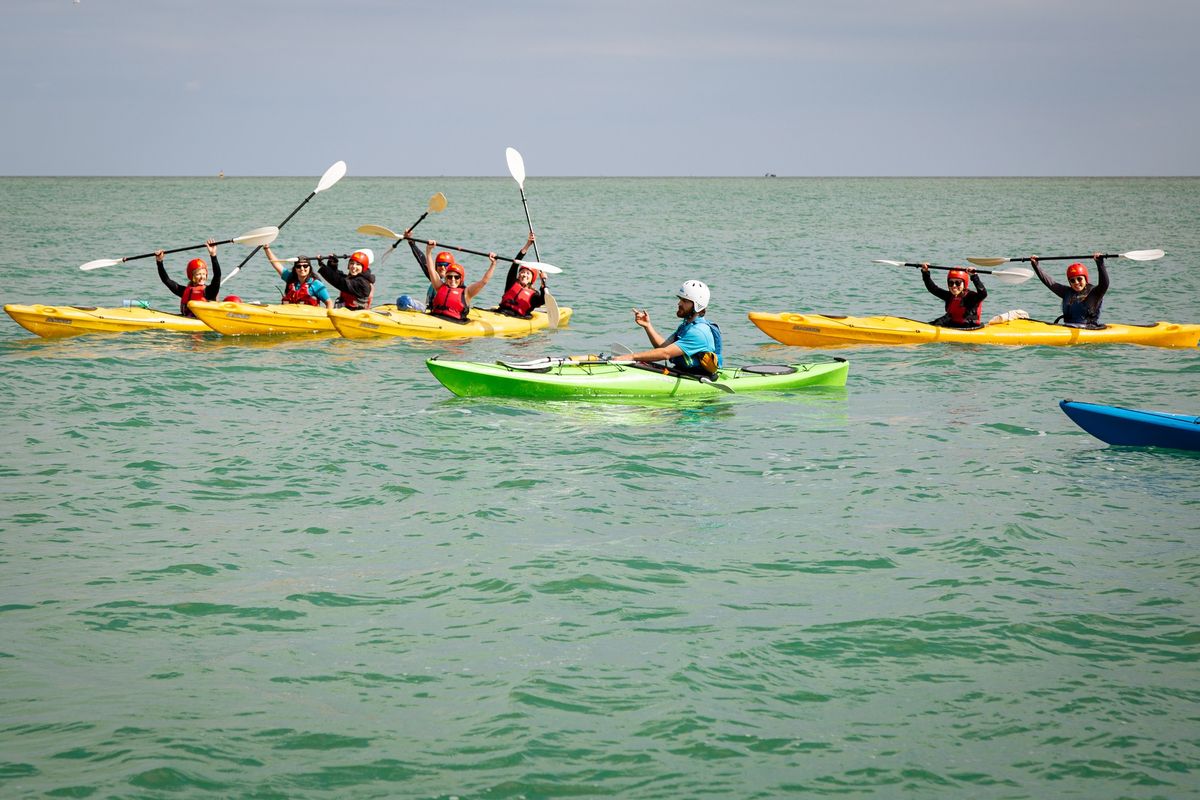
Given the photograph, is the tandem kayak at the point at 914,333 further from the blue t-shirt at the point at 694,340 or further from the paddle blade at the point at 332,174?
the paddle blade at the point at 332,174

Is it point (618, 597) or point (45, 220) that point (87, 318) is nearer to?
point (618, 597)

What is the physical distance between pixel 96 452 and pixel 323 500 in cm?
255

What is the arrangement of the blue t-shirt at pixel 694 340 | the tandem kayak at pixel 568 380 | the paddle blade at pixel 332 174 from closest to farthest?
the tandem kayak at pixel 568 380 < the blue t-shirt at pixel 694 340 < the paddle blade at pixel 332 174

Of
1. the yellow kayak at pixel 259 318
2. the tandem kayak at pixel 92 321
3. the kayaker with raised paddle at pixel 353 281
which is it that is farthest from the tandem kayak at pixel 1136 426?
the tandem kayak at pixel 92 321

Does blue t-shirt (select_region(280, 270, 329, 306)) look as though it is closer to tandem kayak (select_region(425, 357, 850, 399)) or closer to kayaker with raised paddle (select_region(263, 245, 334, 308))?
kayaker with raised paddle (select_region(263, 245, 334, 308))

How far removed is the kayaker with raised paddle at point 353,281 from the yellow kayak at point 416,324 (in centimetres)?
33

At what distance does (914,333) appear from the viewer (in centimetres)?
1511

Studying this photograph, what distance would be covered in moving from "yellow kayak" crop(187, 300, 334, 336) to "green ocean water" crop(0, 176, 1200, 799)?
184 cm

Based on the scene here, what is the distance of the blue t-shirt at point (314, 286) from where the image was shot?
627 inches

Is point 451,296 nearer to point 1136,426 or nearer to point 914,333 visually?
point 914,333

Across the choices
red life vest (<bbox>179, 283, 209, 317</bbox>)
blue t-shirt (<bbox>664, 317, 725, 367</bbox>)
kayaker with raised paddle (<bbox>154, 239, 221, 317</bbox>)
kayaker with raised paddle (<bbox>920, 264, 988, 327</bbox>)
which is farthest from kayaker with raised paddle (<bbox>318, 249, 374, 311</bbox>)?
kayaker with raised paddle (<bbox>920, 264, 988, 327</bbox>)

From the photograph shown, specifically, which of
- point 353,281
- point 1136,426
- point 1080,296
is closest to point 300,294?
point 353,281

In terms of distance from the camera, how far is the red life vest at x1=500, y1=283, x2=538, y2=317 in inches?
640

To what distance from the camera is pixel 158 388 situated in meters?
12.2
